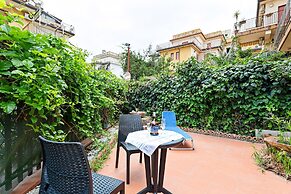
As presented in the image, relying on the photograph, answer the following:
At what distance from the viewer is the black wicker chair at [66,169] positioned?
1.10 m

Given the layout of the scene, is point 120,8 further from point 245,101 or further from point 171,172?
point 171,172

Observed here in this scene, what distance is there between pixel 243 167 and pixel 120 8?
26.4 feet

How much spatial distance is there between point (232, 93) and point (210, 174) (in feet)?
8.78

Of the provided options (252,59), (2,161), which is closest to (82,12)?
(252,59)

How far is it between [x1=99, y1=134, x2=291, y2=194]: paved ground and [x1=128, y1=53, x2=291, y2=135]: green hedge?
3.54ft

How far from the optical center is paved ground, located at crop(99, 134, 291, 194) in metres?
2.29

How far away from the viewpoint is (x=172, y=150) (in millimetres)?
3787

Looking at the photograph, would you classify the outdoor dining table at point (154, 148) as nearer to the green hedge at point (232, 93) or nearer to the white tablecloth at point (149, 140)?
the white tablecloth at point (149, 140)

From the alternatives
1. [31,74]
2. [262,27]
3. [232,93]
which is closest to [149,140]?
[31,74]

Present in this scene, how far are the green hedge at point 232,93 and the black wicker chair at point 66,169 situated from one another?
4.38 m

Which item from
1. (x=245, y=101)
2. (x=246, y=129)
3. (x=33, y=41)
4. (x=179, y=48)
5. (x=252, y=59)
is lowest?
(x=246, y=129)

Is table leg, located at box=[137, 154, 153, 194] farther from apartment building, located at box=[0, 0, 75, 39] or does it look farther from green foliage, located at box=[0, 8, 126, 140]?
apartment building, located at box=[0, 0, 75, 39]

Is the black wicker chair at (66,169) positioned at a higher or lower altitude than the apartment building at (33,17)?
lower

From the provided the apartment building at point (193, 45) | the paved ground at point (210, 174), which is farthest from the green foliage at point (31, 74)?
the apartment building at point (193, 45)
